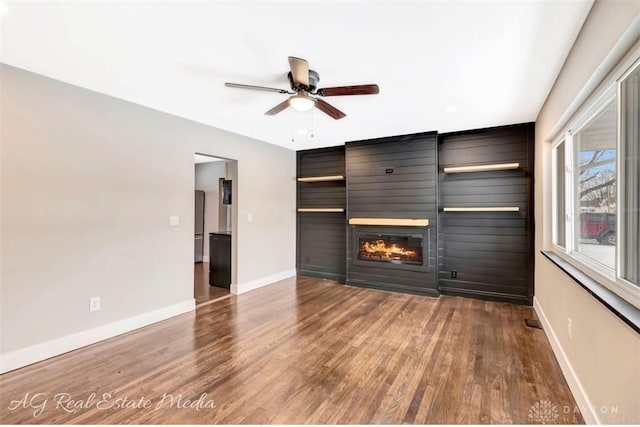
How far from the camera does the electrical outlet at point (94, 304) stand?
9.66ft

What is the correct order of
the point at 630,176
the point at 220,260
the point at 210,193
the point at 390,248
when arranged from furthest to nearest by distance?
the point at 210,193
the point at 220,260
the point at 390,248
the point at 630,176

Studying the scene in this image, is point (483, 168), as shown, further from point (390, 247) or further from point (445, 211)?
point (390, 247)

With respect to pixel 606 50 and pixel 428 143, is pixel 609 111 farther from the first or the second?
pixel 428 143

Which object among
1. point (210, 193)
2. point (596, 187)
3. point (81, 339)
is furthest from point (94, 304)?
point (210, 193)

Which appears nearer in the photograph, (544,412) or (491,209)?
(544,412)

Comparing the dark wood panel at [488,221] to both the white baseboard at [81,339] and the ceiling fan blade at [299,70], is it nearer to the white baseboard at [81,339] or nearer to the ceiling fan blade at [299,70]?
the ceiling fan blade at [299,70]

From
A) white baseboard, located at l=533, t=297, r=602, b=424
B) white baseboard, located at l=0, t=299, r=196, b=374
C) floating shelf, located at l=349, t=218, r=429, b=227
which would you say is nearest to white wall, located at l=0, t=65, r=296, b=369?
white baseboard, located at l=0, t=299, r=196, b=374

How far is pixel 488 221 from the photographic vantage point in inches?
170

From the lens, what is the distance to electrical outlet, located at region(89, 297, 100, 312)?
295 cm

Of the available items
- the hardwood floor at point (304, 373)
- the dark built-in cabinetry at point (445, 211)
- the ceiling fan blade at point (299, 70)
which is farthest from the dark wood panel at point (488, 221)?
the ceiling fan blade at point (299, 70)

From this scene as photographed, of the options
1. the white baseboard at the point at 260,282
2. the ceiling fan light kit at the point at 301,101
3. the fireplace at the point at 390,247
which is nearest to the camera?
the ceiling fan light kit at the point at 301,101

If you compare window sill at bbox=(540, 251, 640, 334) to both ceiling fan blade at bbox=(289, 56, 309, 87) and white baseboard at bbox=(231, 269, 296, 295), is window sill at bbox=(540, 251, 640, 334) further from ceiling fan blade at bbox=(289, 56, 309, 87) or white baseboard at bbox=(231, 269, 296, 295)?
white baseboard at bbox=(231, 269, 296, 295)

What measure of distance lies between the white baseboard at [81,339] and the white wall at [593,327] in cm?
392

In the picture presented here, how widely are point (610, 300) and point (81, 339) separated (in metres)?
4.07
